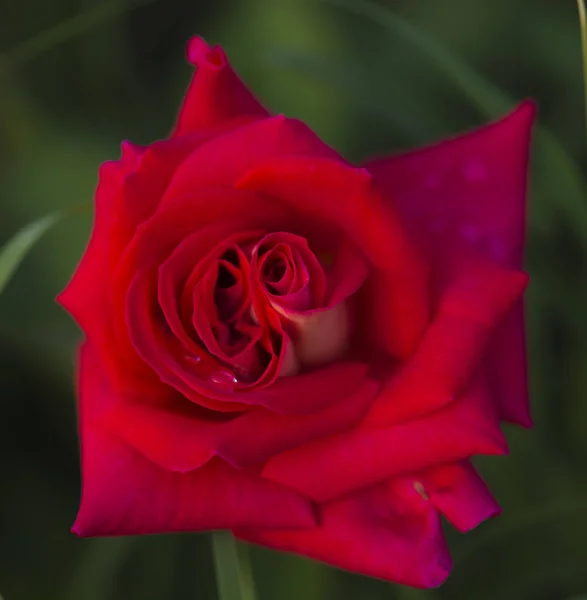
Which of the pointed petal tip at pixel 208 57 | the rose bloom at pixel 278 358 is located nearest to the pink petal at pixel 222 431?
the rose bloom at pixel 278 358

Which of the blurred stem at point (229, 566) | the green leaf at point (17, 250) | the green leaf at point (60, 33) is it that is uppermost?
the green leaf at point (60, 33)

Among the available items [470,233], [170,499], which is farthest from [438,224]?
[170,499]

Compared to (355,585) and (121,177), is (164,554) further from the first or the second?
(121,177)

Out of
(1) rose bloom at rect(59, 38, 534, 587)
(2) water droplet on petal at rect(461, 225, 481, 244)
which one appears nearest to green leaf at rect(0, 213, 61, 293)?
(1) rose bloom at rect(59, 38, 534, 587)

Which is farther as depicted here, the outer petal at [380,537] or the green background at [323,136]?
the green background at [323,136]

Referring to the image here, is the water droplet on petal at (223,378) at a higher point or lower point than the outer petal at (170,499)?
higher

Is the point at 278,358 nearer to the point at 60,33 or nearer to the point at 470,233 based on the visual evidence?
the point at 470,233

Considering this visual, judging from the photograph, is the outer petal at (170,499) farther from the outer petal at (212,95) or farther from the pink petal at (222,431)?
the outer petal at (212,95)

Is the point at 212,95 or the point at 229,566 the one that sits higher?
the point at 212,95
